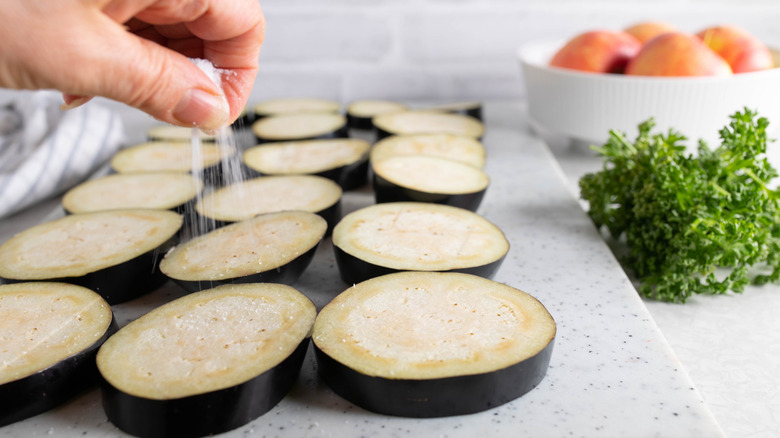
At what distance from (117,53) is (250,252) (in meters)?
0.49

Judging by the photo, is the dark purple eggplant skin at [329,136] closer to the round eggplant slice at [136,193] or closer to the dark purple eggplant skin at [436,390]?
the round eggplant slice at [136,193]

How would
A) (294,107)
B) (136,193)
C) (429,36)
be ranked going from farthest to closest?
(429,36), (294,107), (136,193)

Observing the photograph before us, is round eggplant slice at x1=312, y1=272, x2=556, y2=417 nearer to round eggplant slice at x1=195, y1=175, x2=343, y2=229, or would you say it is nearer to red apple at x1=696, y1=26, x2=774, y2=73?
round eggplant slice at x1=195, y1=175, x2=343, y2=229

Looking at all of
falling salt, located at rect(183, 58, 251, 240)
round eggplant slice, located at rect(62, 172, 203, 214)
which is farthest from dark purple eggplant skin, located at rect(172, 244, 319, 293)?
round eggplant slice, located at rect(62, 172, 203, 214)

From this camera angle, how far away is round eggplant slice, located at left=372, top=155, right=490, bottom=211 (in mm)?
1406

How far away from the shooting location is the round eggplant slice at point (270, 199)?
4.58 ft

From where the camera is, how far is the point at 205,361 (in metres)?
0.87

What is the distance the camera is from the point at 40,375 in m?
0.85

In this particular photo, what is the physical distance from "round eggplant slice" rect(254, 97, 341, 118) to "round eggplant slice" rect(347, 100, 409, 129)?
0.07 metres

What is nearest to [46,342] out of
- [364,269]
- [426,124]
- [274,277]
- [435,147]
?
[274,277]

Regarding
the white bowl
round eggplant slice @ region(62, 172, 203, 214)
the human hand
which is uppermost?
the human hand

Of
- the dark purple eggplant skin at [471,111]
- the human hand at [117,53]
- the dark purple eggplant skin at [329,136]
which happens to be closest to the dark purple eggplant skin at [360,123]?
the dark purple eggplant skin at [329,136]

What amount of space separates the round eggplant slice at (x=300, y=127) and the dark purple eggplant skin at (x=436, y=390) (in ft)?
3.68

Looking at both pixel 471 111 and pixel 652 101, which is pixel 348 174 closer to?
pixel 471 111
